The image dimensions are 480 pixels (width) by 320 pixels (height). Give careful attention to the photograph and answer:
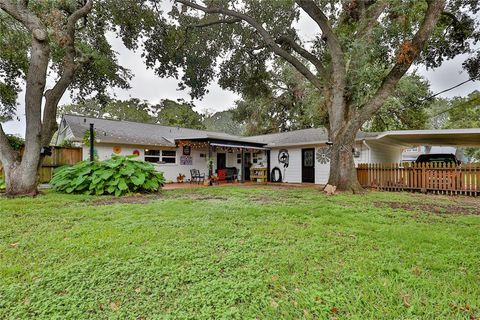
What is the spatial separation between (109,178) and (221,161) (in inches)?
365

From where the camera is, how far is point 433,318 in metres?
1.85

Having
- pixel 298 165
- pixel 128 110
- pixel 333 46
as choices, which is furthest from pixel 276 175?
pixel 128 110

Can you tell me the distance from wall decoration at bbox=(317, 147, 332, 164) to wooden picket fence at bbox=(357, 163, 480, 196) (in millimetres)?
2073

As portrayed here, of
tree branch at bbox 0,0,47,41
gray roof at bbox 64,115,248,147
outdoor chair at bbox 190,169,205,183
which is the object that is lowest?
outdoor chair at bbox 190,169,205,183

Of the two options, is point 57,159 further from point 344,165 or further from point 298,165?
point 298,165

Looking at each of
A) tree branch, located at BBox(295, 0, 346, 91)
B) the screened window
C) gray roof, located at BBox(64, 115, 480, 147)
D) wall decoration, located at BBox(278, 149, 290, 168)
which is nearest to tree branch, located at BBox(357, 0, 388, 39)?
tree branch, located at BBox(295, 0, 346, 91)

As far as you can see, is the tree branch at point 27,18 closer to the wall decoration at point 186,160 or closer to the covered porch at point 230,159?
the covered porch at point 230,159

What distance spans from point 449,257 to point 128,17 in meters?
11.6

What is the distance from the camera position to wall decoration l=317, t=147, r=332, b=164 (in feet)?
42.8

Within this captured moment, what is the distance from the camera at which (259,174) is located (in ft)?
50.5

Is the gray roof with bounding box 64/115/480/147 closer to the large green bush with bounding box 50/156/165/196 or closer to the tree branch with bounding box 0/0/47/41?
the large green bush with bounding box 50/156/165/196

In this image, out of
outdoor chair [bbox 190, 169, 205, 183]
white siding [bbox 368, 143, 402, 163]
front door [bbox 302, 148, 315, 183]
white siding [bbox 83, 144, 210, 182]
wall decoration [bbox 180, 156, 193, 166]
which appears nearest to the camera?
white siding [bbox 83, 144, 210, 182]

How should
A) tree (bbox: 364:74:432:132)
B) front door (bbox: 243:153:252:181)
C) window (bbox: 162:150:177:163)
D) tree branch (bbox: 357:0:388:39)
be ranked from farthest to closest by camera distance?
front door (bbox: 243:153:252:181) < window (bbox: 162:150:177:163) < tree (bbox: 364:74:432:132) < tree branch (bbox: 357:0:388:39)

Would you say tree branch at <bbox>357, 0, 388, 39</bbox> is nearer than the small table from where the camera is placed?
Yes
